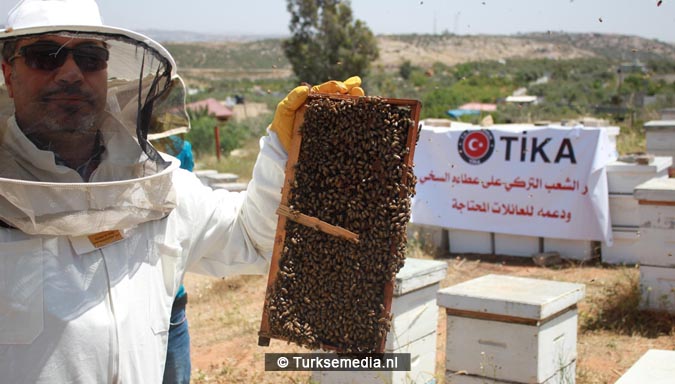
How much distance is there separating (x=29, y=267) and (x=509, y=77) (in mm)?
45040

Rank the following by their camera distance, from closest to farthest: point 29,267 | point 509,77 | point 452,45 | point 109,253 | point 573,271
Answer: point 29,267 < point 109,253 < point 573,271 < point 509,77 < point 452,45

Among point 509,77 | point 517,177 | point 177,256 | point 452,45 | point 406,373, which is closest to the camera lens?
point 177,256

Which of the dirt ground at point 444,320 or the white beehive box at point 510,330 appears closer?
the white beehive box at point 510,330

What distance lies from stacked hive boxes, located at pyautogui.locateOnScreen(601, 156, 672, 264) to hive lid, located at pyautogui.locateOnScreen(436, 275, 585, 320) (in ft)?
12.6

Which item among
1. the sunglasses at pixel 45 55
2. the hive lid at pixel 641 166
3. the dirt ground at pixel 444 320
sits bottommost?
A: the dirt ground at pixel 444 320

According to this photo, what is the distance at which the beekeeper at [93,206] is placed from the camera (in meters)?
2.14

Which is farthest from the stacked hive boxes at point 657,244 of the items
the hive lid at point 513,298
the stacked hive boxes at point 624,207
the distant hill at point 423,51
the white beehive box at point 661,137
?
the distant hill at point 423,51

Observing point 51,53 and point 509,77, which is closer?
point 51,53

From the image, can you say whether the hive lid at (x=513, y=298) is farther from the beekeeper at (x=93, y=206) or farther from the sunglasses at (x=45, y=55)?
the sunglasses at (x=45, y=55)

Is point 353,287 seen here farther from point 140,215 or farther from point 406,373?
point 406,373

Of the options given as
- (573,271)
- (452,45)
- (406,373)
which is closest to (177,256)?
(406,373)

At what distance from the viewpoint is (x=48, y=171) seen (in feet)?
7.47

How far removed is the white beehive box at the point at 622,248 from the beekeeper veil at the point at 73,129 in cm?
684

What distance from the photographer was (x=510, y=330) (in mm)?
4293
